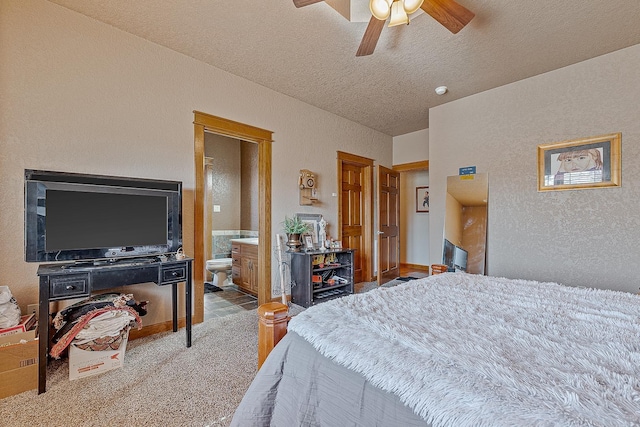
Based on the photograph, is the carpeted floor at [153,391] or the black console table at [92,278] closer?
the carpeted floor at [153,391]

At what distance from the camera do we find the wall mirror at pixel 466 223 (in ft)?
11.9

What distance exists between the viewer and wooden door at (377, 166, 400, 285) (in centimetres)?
487

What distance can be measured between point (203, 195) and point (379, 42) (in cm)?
224

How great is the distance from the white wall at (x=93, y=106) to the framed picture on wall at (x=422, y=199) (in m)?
4.03

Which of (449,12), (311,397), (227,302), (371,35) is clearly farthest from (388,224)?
(311,397)

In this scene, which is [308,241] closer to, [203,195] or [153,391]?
[203,195]

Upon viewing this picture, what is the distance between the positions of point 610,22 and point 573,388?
318cm

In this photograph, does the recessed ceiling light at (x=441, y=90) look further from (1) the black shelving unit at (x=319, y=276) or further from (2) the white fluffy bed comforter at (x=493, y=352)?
(2) the white fluffy bed comforter at (x=493, y=352)

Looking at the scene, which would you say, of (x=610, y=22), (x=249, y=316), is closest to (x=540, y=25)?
(x=610, y=22)

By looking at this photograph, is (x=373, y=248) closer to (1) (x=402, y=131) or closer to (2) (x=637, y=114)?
(1) (x=402, y=131)

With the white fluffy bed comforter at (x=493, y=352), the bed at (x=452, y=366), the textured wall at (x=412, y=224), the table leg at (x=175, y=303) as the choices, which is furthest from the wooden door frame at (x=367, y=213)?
the bed at (x=452, y=366)

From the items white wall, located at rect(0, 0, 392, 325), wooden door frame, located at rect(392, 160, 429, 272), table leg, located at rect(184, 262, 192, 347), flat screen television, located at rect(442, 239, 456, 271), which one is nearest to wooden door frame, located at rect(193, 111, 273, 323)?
white wall, located at rect(0, 0, 392, 325)

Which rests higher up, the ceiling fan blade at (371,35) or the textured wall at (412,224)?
the ceiling fan blade at (371,35)

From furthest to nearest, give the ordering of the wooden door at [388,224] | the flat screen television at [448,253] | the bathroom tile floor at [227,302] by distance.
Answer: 1. the wooden door at [388,224]
2. the flat screen television at [448,253]
3. the bathroom tile floor at [227,302]
